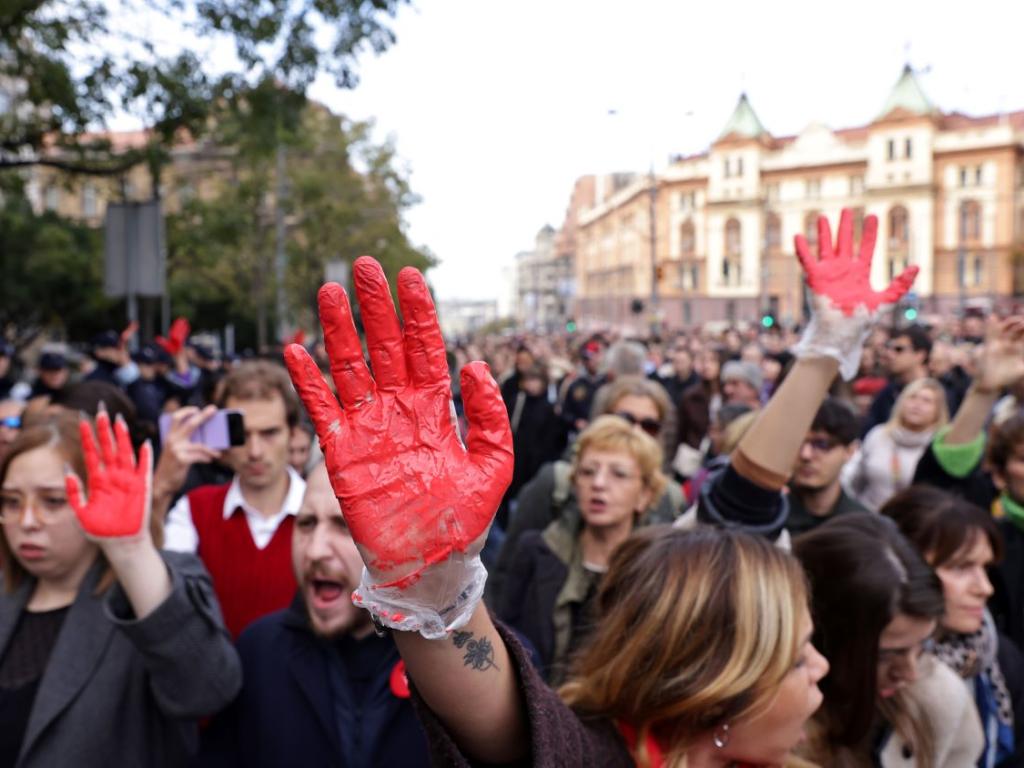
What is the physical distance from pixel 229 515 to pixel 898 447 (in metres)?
3.77

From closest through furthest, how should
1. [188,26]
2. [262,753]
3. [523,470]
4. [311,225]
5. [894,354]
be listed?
[262,753] → [894,354] → [523,470] → [188,26] → [311,225]

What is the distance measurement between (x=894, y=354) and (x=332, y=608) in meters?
6.30

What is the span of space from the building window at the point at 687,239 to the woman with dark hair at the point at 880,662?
70.0 metres

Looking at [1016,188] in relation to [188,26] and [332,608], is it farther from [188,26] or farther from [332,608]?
[332,608]

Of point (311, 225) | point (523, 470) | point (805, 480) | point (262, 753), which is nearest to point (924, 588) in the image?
point (805, 480)

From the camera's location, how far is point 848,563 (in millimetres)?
2623

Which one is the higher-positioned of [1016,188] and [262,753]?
[1016,188]

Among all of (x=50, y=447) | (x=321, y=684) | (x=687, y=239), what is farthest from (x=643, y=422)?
(x=687, y=239)

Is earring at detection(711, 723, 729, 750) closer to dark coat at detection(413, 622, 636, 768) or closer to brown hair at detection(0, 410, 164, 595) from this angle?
dark coat at detection(413, 622, 636, 768)

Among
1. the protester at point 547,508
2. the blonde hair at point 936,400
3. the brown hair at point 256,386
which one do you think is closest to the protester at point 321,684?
the protester at point 547,508

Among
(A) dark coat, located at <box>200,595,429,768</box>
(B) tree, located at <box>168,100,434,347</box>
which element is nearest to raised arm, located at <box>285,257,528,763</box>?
(A) dark coat, located at <box>200,595,429,768</box>

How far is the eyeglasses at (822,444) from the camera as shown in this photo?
399 centimetres

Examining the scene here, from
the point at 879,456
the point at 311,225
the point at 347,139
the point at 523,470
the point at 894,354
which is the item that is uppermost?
the point at 347,139

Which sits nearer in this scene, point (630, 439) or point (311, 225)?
point (630, 439)
